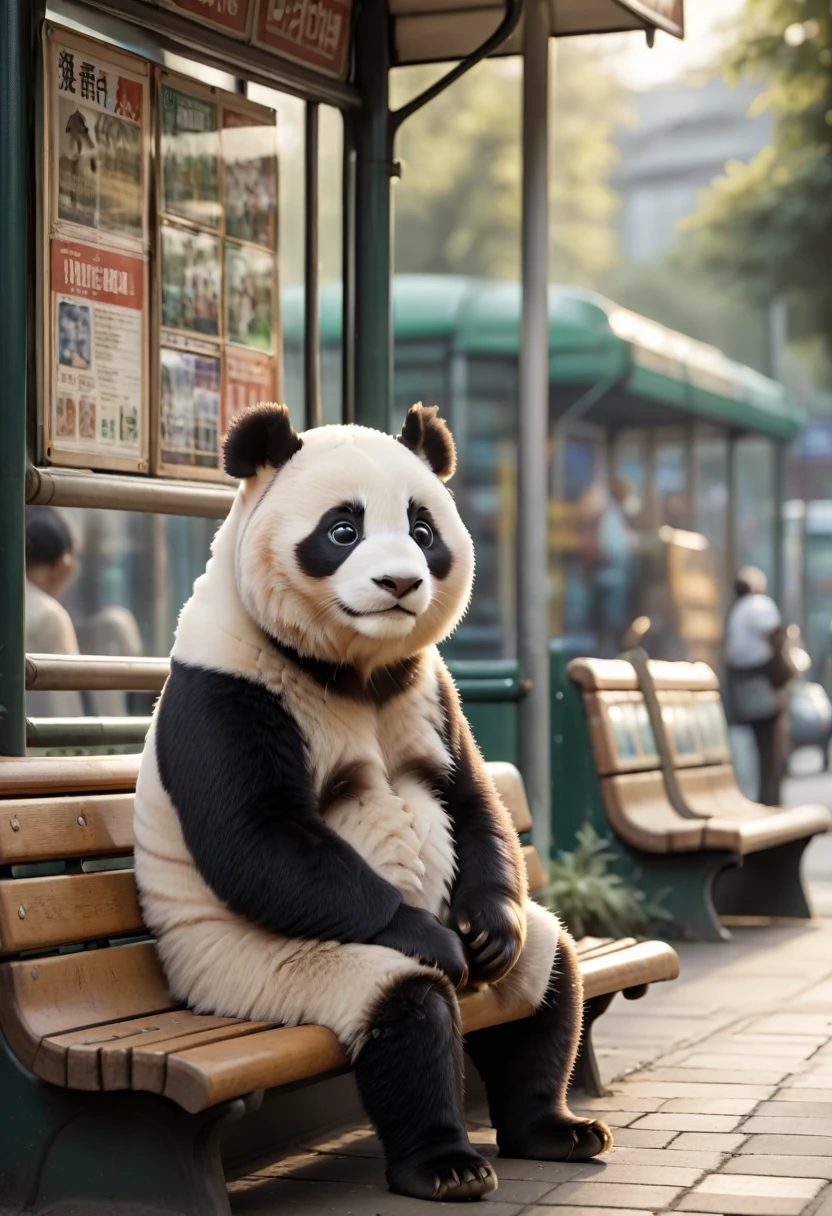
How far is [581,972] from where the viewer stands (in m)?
4.57

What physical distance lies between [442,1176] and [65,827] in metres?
0.99

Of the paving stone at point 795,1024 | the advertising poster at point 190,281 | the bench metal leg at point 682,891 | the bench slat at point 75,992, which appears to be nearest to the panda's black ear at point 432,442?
the bench slat at point 75,992

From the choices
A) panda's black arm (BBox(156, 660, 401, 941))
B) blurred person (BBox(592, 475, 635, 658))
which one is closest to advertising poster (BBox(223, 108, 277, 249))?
panda's black arm (BBox(156, 660, 401, 941))

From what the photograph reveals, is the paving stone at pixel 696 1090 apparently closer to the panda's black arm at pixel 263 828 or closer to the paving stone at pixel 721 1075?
the paving stone at pixel 721 1075

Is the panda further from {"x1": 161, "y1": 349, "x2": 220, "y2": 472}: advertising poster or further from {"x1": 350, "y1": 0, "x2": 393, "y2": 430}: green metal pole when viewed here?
{"x1": 350, "y1": 0, "x2": 393, "y2": 430}: green metal pole

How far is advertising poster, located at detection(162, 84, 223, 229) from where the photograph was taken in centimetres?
537

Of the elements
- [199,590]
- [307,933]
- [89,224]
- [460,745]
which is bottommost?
[307,933]

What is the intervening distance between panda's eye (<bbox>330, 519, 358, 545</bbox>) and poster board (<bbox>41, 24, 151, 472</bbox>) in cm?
118

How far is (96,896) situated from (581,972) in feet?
3.99

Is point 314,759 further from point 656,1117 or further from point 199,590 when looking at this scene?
point 656,1117

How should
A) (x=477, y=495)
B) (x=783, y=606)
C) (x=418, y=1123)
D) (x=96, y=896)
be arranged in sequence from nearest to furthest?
(x=418, y=1123) < (x=96, y=896) < (x=477, y=495) < (x=783, y=606)

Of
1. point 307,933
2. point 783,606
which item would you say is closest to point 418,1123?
point 307,933

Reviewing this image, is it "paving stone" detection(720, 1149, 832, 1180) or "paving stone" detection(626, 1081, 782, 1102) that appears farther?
"paving stone" detection(626, 1081, 782, 1102)

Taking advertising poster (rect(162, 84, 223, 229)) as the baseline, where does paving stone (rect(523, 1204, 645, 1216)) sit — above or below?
below
